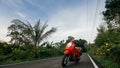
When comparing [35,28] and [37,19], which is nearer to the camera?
[35,28]

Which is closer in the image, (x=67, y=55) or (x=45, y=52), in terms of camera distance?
(x=67, y=55)

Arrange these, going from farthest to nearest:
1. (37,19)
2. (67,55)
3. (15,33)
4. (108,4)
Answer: (108,4), (37,19), (15,33), (67,55)

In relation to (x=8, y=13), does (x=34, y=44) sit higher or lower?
lower

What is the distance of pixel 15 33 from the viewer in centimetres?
1912

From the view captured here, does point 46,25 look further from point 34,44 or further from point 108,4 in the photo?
point 108,4

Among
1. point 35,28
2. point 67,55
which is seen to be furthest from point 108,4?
point 67,55

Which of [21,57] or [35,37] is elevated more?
[35,37]

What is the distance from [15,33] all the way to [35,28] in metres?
2.78

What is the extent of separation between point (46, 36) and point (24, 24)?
3337 millimetres

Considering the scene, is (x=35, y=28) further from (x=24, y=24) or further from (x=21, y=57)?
(x=21, y=57)

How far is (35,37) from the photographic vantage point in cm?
2020

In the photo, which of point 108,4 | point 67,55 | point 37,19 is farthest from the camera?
point 108,4

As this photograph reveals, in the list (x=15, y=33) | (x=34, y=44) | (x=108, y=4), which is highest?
(x=108, y=4)

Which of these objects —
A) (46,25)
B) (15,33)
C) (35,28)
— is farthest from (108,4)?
(15,33)
